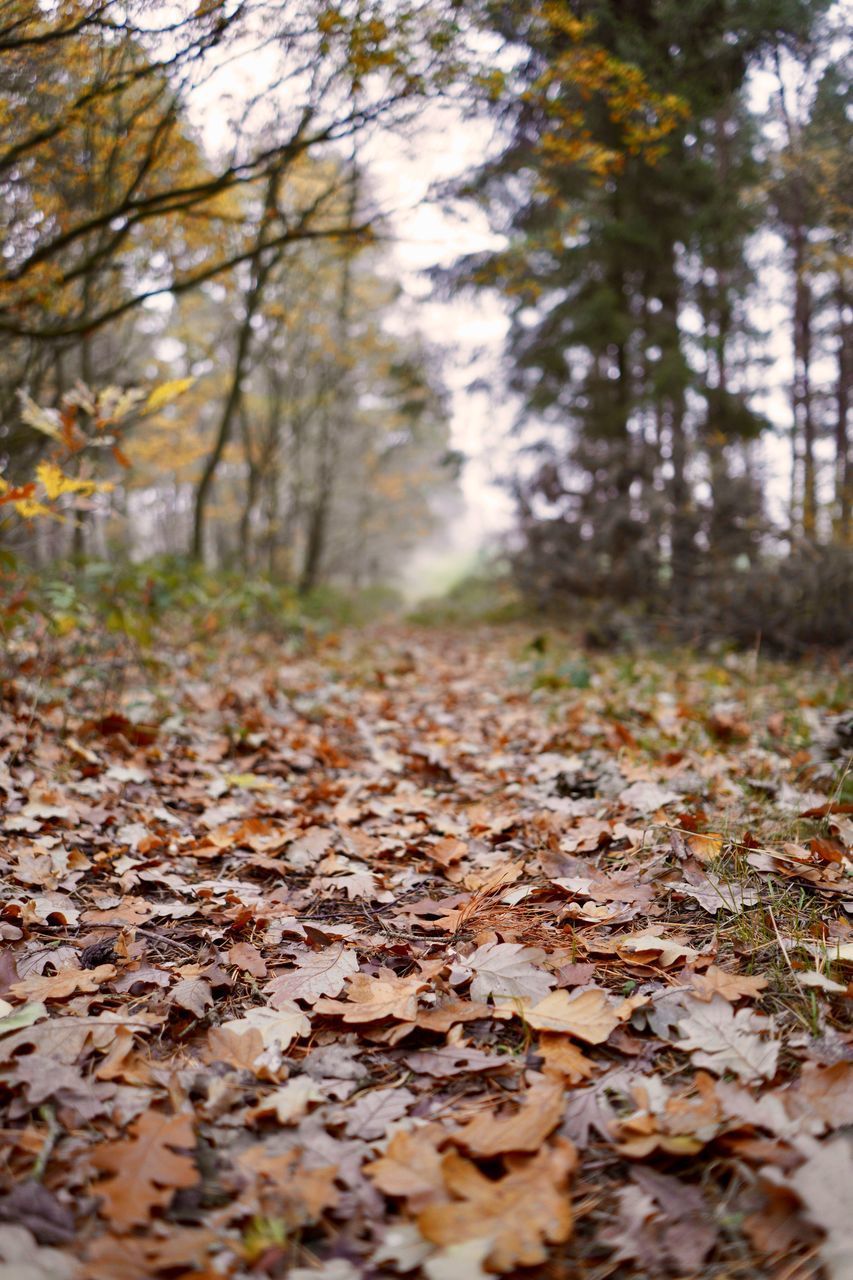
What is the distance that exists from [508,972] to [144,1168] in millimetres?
864

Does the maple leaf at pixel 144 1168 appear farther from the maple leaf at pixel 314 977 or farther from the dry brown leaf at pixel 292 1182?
the maple leaf at pixel 314 977

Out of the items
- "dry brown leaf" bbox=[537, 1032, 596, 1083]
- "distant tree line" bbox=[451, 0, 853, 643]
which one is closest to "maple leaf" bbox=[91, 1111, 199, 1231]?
"dry brown leaf" bbox=[537, 1032, 596, 1083]

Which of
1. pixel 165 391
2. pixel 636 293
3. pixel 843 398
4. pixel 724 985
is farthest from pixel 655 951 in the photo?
pixel 636 293

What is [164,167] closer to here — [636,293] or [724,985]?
[724,985]

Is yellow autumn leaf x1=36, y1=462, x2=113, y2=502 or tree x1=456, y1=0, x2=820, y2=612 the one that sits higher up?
tree x1=456, y1=0, x2=820, y2=612

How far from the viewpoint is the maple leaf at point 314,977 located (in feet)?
5.78

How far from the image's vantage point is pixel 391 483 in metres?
18.5

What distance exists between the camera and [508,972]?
5.77ft

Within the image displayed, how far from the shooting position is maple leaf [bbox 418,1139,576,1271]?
110 cm

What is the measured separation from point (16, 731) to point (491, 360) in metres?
9.77

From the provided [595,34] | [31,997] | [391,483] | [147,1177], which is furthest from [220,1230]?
[391,483]

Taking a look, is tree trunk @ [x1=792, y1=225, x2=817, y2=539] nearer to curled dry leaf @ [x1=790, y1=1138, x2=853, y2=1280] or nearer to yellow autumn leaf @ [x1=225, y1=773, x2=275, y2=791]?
yellow autumn leaf @ [x1=225, y1=773, x2=275, y2=791]

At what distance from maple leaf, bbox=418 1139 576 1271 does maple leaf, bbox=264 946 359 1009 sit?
0.61 metres

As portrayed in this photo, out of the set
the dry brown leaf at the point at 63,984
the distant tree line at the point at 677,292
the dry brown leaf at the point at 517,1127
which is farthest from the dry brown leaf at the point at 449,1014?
the distant tree line at the point at 677,292
